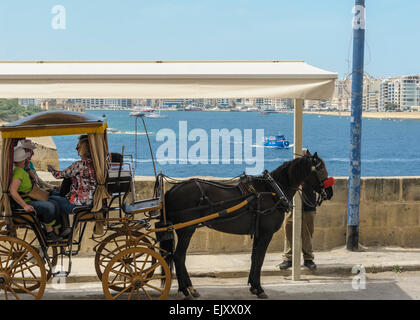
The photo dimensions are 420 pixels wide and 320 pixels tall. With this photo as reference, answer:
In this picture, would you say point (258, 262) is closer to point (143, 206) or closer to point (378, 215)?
point (143, 206)

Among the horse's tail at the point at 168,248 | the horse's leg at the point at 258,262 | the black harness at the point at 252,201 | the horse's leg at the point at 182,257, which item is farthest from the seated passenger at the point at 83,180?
the horse's leg at the point at 258,262

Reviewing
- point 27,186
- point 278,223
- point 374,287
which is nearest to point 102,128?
point 27,186

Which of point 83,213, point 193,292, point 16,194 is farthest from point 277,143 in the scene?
point 16,194

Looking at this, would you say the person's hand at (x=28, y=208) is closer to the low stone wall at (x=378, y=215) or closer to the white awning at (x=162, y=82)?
the white awning at (x=162, y=82)

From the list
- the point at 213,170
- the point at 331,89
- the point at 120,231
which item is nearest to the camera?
the point at 120,231

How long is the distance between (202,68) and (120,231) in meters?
2.58

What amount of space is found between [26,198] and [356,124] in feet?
19.6

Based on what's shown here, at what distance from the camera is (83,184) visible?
6852mm

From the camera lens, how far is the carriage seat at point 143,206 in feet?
22.9

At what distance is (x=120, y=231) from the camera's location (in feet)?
23.5

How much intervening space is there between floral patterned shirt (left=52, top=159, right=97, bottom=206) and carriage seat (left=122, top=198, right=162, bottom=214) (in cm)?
48

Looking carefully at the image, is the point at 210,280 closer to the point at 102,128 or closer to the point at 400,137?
the point at 102,128

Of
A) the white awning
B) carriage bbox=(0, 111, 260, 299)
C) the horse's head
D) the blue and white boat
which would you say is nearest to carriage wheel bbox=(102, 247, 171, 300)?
carriage bbox=(0, 111, 260, 299)

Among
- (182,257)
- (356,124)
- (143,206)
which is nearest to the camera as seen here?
(143,206)
